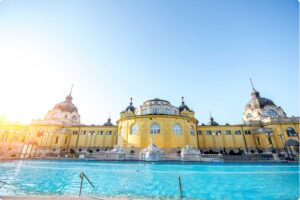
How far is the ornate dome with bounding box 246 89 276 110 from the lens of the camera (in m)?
43.7

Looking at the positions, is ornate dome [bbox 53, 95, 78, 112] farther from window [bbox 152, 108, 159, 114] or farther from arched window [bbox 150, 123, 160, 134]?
arched window [bbox 150, 123, 160, 134]

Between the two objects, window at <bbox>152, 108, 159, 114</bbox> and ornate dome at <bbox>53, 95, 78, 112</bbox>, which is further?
ornate dome at <bbox>53, 95, 78, 112</bbox>

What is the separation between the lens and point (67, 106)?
48969mm

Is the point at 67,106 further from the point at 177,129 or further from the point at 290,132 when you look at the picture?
the point at 290,132

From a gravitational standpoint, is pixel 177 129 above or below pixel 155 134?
above

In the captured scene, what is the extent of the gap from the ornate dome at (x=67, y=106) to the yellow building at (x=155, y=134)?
191mm

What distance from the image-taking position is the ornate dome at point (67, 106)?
4746 centimetres

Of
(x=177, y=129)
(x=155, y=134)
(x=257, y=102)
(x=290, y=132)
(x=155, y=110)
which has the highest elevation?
(x=257, y=102)

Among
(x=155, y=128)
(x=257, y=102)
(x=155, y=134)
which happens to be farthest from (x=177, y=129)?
(x=257, y=102)

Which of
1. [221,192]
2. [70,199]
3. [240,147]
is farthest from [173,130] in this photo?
[70,199]

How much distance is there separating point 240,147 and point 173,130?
1822 centimetres

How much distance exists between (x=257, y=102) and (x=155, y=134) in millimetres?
35169

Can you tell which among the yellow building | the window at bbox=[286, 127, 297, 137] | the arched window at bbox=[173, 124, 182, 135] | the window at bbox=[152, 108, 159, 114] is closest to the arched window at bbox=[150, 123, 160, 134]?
the yellow building

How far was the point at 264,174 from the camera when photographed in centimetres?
1211
